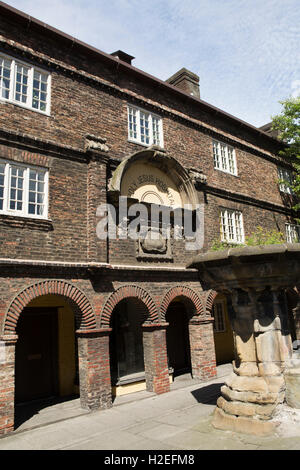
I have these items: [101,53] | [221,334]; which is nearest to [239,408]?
[221,334]

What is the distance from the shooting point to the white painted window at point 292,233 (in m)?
17.4

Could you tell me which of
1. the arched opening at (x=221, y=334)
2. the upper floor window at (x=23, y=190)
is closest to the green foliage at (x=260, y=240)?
the upper floor window at (x=23, y=190)

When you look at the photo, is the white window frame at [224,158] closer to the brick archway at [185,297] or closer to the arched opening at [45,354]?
the brick archway at [185,297]

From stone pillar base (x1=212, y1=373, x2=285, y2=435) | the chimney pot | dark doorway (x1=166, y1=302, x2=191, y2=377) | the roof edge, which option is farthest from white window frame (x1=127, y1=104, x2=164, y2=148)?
stone pillar base (x1=212, y1=373, x2=285, y2=435)

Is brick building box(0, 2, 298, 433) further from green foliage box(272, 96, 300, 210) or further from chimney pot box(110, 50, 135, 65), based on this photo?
green foliage box(272, 96, 300, 210)

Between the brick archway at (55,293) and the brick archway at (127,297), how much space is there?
1.30 feet

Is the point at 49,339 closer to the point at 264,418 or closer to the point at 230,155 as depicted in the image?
the point at 264,418

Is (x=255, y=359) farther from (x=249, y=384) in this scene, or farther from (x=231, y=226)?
(x=231, y=226)

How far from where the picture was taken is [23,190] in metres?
8.72

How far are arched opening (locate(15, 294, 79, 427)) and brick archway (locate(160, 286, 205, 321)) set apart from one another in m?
2.98

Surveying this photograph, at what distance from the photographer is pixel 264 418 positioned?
5.65 metres

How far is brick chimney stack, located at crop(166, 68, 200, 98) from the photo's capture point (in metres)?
15.9

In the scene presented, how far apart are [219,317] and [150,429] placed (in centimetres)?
932

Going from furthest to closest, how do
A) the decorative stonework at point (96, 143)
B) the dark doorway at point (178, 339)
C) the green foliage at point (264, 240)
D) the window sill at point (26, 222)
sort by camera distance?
the dark doorway at point (178, 339) → the decorative stonework at point (96, 143) → the window sill at point (26, 222) → the green foliage at point (264, 240)
